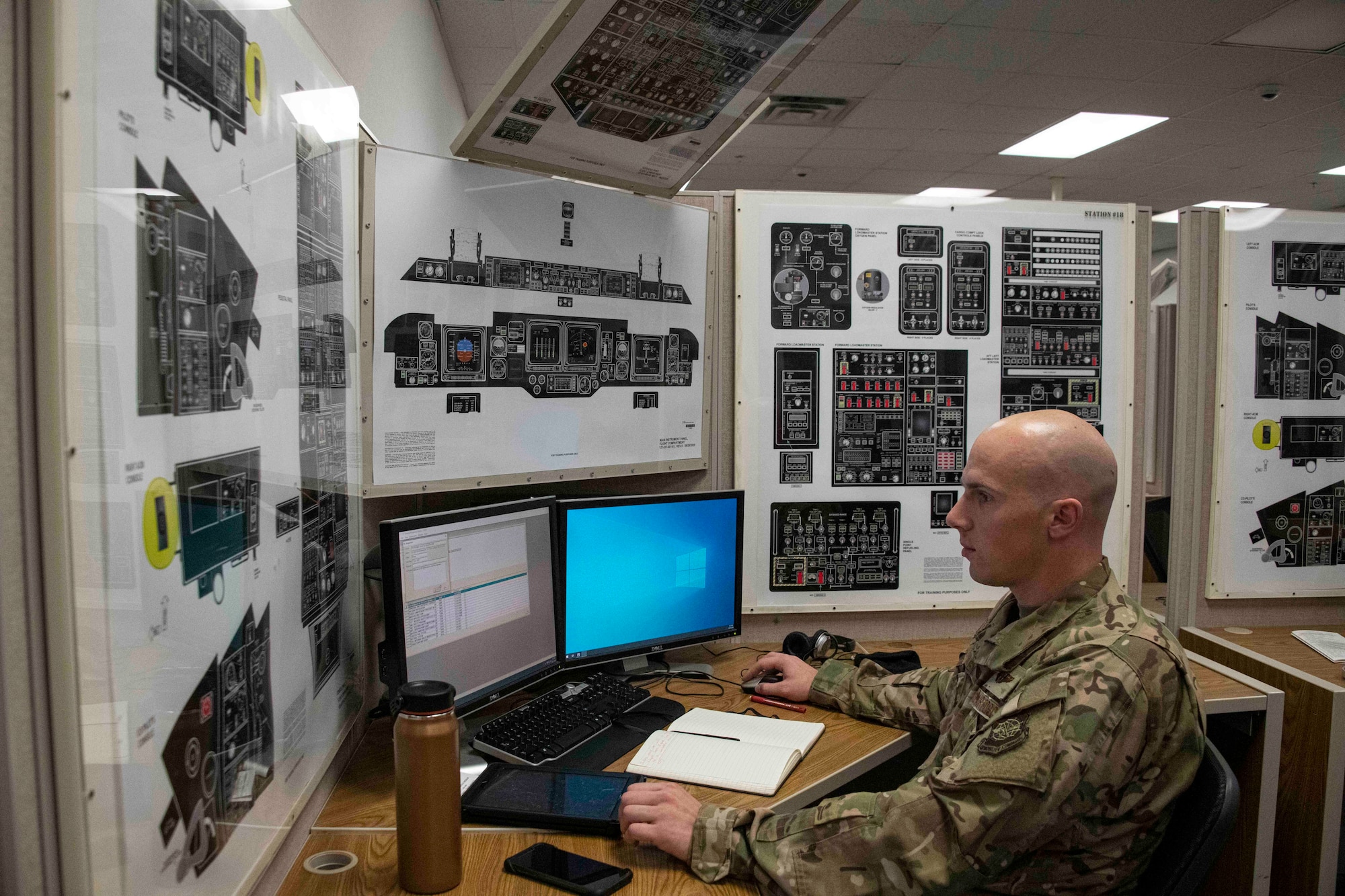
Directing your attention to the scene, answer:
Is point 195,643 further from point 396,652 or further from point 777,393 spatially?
point 777,393

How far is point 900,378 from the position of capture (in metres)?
2.15

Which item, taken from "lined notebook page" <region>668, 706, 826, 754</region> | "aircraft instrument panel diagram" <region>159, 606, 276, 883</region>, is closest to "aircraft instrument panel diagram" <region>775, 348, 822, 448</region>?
"lined notebook page" <region>668, 706, 826, 754</region>

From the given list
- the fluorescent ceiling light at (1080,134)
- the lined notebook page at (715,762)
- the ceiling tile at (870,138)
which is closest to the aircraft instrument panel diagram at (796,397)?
the lined notebook page at (715,762)

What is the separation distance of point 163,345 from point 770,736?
3.75 ft

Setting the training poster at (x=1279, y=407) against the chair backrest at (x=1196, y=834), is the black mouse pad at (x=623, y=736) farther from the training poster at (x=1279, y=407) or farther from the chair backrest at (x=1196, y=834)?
the training poster at (x=1279, y=407)

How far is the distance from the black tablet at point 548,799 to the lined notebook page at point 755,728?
22 centimetres

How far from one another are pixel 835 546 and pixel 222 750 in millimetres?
1566

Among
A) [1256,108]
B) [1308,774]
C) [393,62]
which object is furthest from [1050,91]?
[1308,774]

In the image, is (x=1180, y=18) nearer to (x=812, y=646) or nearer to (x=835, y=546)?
(x=835, y=546)

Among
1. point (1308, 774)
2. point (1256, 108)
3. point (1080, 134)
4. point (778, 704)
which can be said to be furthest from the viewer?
point (1080, 134)

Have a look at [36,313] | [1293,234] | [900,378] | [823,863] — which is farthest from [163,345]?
[1293,234]

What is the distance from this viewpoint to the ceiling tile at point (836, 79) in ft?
14.0

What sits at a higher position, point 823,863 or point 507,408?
point 507,408

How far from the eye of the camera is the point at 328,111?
122 cm
